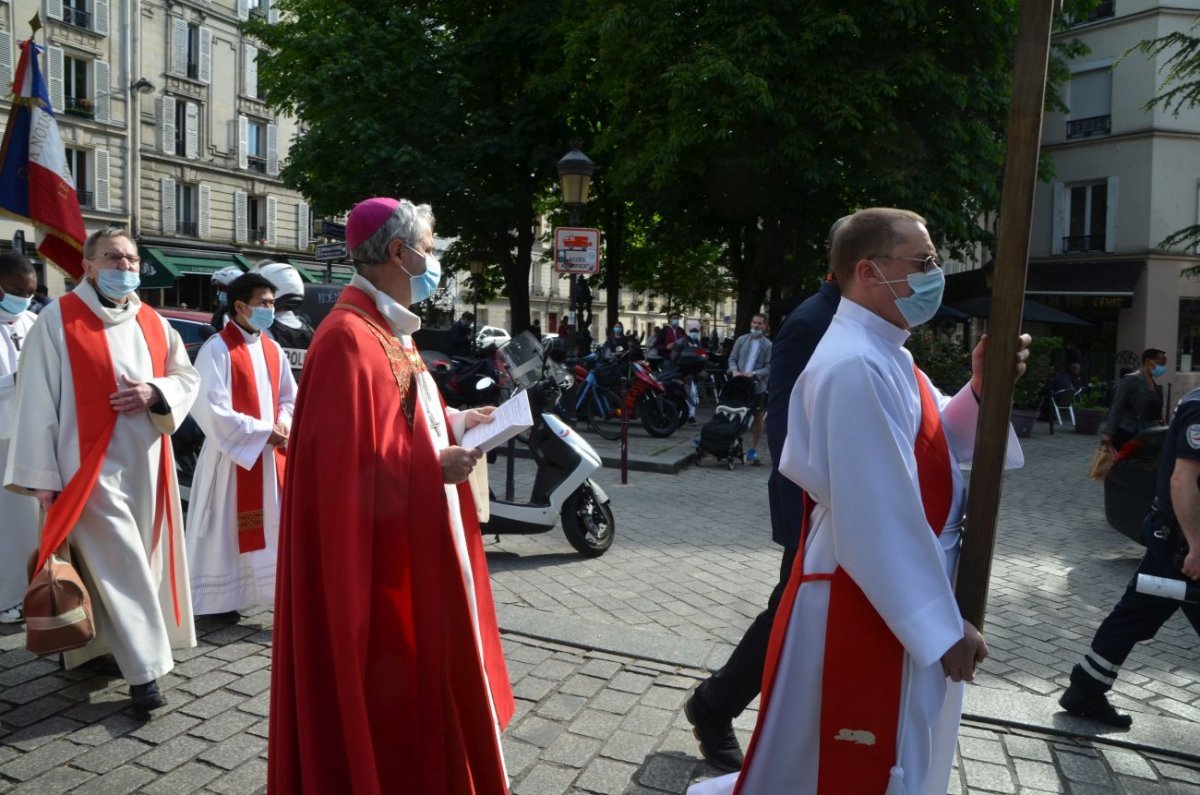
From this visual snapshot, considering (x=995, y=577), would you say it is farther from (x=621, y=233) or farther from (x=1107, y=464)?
(x=621, y=233)

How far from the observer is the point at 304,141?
22.7m

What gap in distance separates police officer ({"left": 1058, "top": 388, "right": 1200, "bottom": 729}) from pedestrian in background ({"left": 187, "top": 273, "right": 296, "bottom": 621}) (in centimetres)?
393

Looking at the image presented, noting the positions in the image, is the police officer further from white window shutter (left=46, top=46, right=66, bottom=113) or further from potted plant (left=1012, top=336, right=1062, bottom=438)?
white window shutter (left=46, top=46, right=66, bottom=113)

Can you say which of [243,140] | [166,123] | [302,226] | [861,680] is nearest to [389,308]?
[861,680]

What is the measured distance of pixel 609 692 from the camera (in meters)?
4.30

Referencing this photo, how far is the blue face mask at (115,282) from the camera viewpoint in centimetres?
434

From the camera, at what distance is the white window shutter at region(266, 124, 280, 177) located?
44.9 m

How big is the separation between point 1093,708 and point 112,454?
4.25 m

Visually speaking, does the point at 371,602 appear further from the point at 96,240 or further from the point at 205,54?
the point at 205,54

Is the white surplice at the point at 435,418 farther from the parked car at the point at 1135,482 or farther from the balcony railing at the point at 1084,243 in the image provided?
the balcony railing at the point at 1084,243

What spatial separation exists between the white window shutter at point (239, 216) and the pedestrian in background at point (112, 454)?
41279 mm

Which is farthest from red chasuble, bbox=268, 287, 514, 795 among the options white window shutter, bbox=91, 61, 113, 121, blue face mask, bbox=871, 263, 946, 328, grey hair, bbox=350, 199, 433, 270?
white window shutter, bbox=91, 61, 113, 121

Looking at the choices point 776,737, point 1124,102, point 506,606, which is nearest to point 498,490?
point 506,606

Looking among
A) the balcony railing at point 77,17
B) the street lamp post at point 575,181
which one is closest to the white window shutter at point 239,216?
the balcony railing at point 77,17
